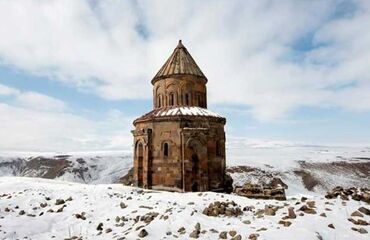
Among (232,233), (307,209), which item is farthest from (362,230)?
(232,233)

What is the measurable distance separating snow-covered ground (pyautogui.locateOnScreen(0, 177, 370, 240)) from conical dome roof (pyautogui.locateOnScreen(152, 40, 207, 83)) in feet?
29.8

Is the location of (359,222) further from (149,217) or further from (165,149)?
(165,149)

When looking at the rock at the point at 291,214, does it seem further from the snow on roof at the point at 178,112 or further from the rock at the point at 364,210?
the snow on roof at the point at 178,112

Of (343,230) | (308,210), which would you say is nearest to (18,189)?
(308,210)

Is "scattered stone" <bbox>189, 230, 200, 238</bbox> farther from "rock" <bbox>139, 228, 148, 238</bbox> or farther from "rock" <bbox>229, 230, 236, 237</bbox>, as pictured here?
"rock" <bbox>139, 228, 148, 238</bbox>

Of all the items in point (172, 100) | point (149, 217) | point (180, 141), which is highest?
point (172, 100)

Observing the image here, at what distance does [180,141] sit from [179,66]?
19.7 feet

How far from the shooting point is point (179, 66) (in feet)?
79.8

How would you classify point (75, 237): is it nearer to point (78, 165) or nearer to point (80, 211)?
point (80, 211)

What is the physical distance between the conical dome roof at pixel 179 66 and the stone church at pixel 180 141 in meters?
0.07

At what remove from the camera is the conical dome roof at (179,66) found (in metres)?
24.0

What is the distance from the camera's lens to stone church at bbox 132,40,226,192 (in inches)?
838

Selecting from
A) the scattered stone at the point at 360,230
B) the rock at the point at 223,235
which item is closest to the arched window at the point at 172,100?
the rock at the point at 223,235

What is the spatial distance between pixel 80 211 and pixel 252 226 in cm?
848
